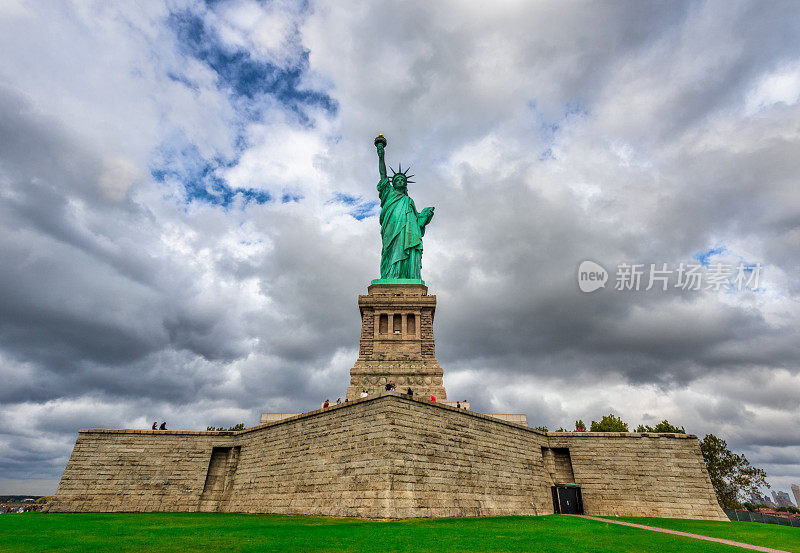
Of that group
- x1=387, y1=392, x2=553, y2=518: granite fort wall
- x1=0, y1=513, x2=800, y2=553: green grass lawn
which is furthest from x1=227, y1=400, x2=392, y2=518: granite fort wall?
x1=0, y1=513, x2=800, y2=553: green grass lawn

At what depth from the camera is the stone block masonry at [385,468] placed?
55.4 ft

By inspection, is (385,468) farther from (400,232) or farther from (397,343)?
(400,232)

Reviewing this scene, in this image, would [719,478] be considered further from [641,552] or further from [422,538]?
[422,538]

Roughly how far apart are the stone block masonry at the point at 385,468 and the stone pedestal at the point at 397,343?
870cm

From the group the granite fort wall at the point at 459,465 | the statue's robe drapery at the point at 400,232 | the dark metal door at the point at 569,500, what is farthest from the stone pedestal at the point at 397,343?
the dark metal door at the point at 569,500

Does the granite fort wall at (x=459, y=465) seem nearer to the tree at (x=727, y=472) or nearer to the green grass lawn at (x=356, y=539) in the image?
the green grass lawn at (x=356, y=539)

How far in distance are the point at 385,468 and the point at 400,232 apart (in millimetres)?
28385

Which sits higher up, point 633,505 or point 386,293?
point 386,293

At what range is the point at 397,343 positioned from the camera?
3444 centimetres

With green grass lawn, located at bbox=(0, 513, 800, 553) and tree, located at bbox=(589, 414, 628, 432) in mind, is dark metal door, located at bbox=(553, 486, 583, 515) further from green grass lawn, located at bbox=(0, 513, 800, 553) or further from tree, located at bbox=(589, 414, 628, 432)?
tree, located at bbox=(589, 414, 628, 432)

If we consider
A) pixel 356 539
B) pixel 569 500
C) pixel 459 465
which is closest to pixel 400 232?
pixel 459 465

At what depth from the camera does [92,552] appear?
8516mm

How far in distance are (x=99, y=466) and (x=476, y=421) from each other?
21226 mm

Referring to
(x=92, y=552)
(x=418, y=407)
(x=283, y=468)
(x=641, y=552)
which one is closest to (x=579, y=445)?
(x=418, y=407)
